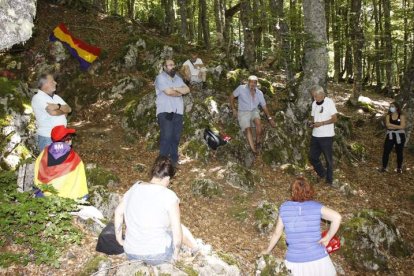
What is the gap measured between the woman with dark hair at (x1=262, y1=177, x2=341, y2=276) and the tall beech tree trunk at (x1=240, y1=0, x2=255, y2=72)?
11297 mm

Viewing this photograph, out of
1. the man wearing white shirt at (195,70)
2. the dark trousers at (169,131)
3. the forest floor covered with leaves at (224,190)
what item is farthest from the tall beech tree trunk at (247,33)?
the dark trousers at (169,131)

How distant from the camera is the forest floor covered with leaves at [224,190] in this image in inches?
261

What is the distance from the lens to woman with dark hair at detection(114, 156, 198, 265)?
4.16m

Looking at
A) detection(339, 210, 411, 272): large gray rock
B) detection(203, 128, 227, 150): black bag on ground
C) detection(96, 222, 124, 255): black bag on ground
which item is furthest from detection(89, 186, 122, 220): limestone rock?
detection(339, 210, 411, 272): large gray rock

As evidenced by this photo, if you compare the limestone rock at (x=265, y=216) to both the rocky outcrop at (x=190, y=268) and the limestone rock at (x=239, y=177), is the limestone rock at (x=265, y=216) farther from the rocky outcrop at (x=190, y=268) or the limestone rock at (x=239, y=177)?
the rocky outcrop at (x=190, y=268)

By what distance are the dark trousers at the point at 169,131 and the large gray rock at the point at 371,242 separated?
4.27m

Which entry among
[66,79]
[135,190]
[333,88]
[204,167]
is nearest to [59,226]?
[135,190]

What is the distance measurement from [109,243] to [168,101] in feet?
13.1

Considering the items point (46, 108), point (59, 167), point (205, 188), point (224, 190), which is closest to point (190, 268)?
point (59, 167)

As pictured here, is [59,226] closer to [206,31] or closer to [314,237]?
[314,237]

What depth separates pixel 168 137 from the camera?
8305mm

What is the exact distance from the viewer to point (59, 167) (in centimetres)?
525

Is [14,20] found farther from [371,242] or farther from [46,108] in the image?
[371,242]

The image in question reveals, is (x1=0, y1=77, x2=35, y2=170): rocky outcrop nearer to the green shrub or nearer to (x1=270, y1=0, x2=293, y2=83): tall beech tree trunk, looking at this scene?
the green shrub
